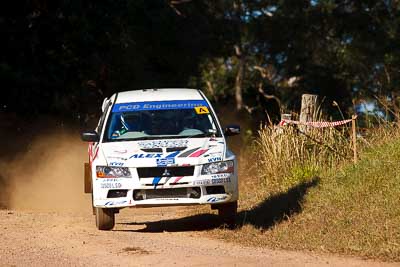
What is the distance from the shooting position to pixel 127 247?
401 inches

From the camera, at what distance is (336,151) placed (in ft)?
48.1

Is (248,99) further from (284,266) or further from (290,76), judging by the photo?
(284,266)

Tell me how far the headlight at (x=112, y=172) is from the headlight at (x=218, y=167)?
37.1 inches

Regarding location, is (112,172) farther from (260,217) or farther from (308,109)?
(308,109)

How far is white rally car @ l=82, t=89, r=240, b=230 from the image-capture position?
11102mm

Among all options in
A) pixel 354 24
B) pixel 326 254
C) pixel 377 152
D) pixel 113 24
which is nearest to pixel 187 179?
pixel 326 254

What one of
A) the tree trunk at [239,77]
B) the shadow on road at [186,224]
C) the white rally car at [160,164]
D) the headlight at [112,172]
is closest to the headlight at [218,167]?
the white rally car at [160,164]

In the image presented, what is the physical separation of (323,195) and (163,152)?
2488mm

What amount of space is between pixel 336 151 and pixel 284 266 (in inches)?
234

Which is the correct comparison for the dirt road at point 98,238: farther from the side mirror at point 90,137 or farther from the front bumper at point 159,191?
the side mirror at point 90,137

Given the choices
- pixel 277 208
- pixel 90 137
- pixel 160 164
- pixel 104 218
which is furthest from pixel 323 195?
pixel 90 137

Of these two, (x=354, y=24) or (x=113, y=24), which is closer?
(x=113, y=24)

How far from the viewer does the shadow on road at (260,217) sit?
40.2 feet

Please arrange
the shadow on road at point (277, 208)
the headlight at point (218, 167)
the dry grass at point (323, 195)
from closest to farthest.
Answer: the dry grass at point (323, 195), the headlight at point (218, 167), the shadow on road at point (277, 208)
